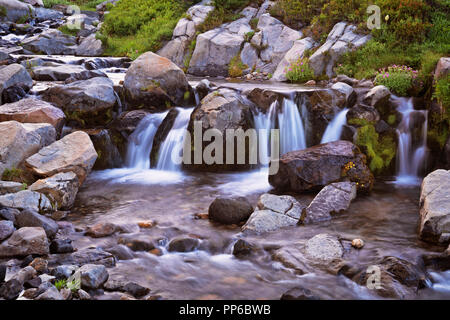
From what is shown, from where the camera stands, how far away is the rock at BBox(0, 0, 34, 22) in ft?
87.3

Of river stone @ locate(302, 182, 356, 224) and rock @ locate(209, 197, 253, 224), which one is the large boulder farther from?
river stone @ locate(302, 182, 356, 224)

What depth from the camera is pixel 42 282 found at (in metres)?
4.59

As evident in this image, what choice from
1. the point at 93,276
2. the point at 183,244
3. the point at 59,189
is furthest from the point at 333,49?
the point at 93,276

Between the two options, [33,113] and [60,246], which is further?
[33,113]

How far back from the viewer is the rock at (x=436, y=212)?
5.93m

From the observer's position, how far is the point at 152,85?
11.6 meters

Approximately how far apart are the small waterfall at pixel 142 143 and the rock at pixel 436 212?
671 centimetres

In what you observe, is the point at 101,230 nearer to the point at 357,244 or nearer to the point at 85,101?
the point at 357,244

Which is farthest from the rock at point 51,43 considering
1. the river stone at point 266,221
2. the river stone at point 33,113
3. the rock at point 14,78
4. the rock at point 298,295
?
the rock at point 298,295

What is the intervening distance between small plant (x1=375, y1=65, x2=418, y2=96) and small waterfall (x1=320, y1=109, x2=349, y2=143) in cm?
183

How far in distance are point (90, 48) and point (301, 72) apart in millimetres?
12745

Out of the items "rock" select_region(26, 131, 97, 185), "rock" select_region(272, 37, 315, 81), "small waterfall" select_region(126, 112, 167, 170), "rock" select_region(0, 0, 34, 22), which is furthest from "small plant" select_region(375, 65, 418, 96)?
"rock" select_region(0, 0, 34, 22)

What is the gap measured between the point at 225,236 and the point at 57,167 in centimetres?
385

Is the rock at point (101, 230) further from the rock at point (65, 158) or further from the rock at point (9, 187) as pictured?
the rock at point (65, 158)
